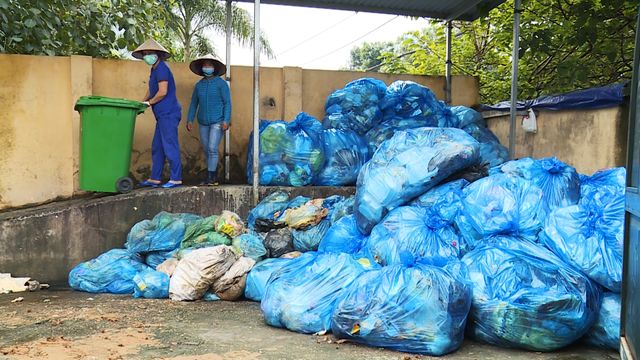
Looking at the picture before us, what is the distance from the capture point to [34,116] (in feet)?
19.9

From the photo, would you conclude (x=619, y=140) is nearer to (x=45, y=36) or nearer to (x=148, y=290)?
(x=148, y=290)

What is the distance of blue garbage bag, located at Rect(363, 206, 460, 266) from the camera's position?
3871mm

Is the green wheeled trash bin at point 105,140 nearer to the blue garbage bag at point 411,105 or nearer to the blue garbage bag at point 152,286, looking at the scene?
the blue garbage bag at point 152,286

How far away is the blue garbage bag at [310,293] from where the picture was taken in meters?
3.56

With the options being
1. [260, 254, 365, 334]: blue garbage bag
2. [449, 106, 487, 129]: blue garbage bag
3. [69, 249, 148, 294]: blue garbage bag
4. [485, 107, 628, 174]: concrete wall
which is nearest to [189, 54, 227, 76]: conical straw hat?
[69, 249, 148, 294]: blue garbage bag

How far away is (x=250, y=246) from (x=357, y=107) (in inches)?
103

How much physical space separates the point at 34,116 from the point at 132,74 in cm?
118

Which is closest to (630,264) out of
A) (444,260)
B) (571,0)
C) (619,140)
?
(444,260)

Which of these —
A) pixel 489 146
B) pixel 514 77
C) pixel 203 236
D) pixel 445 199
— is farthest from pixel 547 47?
pixel 203 236

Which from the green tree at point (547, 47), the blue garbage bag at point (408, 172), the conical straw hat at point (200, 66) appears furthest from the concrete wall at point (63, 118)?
the green tree at point (547, 47)

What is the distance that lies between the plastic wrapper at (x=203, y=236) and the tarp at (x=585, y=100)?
3.76 meters

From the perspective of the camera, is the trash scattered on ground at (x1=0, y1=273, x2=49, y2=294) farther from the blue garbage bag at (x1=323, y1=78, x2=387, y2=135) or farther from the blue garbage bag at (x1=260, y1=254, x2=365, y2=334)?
the blue garbage bag at (x1=323, y1=78, x2=387, y2=135)

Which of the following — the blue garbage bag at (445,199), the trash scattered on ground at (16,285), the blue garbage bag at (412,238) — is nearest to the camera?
the blue garbage bag at (412,238)

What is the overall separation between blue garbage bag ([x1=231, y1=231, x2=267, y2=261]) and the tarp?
348 cm
